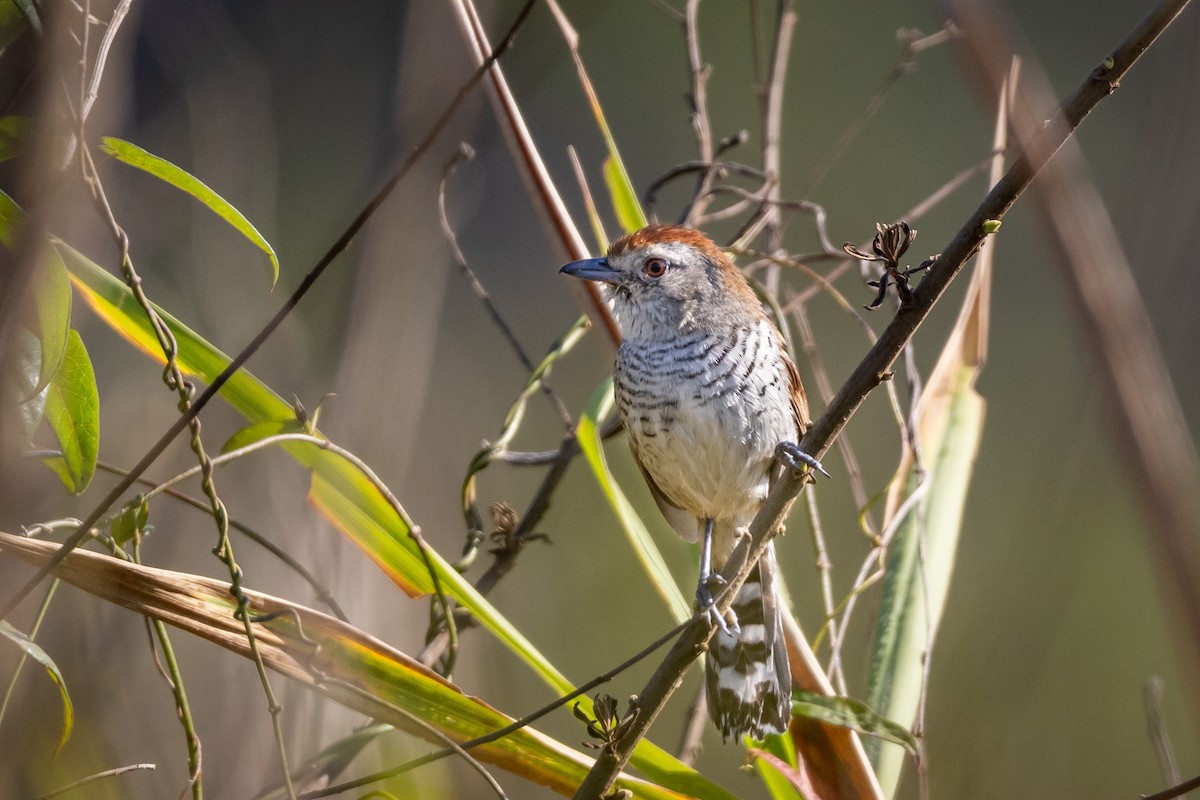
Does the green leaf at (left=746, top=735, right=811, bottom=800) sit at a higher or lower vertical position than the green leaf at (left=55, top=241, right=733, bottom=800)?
lower

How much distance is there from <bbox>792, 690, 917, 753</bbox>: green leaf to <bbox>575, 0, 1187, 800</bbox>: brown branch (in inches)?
11.0

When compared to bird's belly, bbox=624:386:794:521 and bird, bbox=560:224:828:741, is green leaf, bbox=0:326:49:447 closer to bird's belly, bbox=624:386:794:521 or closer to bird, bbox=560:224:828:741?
bird, bbox=560:224:828:741

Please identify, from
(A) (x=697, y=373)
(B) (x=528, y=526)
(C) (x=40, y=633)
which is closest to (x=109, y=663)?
(C) (x=40, y=633)

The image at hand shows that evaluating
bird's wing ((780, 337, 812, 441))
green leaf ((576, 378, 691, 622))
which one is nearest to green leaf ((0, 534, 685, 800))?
green leaf ((576, 378, 691, 622))

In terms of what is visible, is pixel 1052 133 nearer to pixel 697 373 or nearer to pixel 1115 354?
pixel 1115 354

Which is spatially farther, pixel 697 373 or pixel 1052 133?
pixel 697 373

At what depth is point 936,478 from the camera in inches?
99.2

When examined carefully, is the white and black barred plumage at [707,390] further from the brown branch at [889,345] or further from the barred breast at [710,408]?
the brown branch at [889,345]

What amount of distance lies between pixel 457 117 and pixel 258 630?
1638 millimetres

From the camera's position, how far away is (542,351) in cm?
618

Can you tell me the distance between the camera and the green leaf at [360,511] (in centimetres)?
200

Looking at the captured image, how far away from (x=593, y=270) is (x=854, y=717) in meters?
1.25

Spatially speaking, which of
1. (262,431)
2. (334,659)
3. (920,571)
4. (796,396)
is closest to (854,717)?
(920,571)

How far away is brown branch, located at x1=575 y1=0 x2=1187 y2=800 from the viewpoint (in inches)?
50.2
